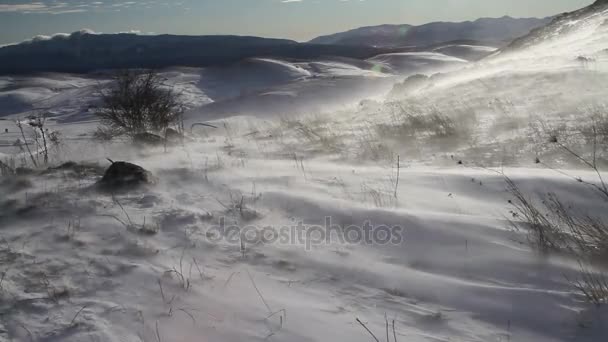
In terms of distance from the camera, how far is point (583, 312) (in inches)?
61.5

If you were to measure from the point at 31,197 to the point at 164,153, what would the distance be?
6.13ft

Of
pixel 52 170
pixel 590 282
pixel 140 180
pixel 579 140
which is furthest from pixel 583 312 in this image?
pixel 52 170

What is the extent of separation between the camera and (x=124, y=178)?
11.2 ft

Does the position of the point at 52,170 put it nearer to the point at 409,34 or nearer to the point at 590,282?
the point at 590,282

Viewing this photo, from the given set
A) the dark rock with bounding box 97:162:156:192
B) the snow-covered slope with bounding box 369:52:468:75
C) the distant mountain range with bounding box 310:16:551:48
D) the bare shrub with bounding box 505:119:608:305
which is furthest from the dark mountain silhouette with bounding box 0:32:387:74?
the bare shrub with bounding box 505:119:608:305

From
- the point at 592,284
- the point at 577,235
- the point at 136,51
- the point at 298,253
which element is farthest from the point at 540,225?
the point at 136,51

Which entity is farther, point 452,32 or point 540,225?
point 452,32

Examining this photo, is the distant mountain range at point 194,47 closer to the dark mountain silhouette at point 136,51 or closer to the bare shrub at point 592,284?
the dark mountain silhouette at point 136,51

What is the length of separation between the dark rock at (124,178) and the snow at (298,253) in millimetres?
141

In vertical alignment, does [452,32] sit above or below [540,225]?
above

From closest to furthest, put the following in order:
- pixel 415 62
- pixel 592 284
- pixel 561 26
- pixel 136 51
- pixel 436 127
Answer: pixel 592 284 → pixel 436 127 → pixel 561 26 → pixel 415 62 → pixel 136 51

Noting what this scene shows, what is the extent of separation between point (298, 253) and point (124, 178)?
1941 mm

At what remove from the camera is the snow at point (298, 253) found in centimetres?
162

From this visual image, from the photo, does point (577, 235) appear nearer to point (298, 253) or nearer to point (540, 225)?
point (540, 225)
